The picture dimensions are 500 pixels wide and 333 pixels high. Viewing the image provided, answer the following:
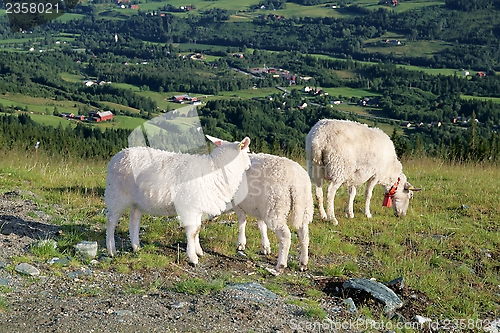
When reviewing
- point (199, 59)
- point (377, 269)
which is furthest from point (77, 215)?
point (199, 59)

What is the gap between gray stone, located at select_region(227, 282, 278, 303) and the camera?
7502 millimetres

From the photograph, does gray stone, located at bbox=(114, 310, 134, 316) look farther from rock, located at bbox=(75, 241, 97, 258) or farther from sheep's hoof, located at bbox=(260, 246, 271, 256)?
sheep's hoof, located at bbox=(260, 246, 271, 256)

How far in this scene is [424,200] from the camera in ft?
47.5

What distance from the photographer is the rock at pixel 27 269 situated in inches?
302

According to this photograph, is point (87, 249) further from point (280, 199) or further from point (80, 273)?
point (280, 199)

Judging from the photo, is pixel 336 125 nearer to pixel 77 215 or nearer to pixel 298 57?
pixel 77 215

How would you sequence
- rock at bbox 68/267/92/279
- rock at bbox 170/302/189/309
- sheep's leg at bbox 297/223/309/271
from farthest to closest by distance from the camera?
sheep's leg at bbox 297/223/309/271, rock at bbox 68/267/92/279, rock at bbox 170/302/189/309

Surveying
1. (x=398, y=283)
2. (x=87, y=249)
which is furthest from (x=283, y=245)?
(x=87, y=249)

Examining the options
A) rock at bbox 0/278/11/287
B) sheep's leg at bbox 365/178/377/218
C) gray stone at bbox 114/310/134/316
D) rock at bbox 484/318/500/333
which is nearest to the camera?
gray stone at bbox 114/310/134/316

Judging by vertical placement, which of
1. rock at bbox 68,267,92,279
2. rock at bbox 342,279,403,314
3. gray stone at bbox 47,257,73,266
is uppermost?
gray stone at bbox 47,257,73,266

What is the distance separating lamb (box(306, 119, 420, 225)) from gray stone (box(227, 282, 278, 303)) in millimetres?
4376

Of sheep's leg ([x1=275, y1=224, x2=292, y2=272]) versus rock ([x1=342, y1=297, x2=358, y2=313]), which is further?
sheep's leg ([x1=275, y1=224, x2=292, y2=272])

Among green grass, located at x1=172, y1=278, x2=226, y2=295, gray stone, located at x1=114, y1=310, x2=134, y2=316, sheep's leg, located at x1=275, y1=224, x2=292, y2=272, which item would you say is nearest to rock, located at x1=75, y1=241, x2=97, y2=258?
green grass, located at x1=172, y1=278, x2=226, y2=295

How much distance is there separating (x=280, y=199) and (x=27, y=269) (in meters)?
3.72
